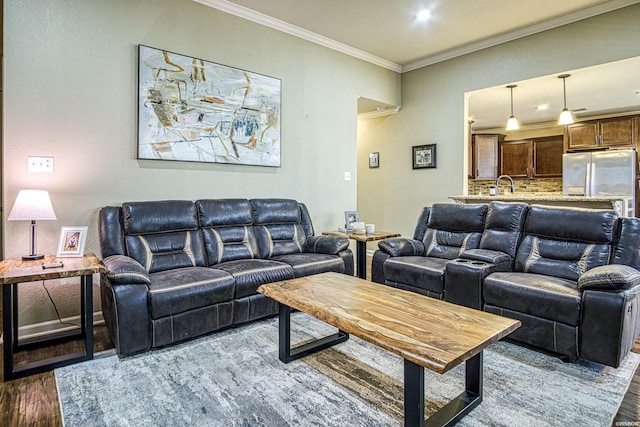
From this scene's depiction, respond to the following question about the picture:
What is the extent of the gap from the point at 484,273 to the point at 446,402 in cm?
119

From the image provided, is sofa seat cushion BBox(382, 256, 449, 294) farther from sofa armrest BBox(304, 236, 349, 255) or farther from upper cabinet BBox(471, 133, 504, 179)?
upper cabinet BBox(471, 133, 504, 179)

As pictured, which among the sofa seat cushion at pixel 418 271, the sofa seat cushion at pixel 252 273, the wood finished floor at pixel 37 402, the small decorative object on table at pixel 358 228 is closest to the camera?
the wood finished floor at pixel 37 402

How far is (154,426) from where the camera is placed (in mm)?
1677

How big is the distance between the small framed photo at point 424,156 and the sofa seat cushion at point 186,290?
348cm

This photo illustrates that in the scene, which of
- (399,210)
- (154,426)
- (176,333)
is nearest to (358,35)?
(399,210)

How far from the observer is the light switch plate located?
106 inches

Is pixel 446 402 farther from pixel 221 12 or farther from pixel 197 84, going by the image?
pixel 221 12

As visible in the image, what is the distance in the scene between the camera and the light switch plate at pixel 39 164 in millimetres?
2689

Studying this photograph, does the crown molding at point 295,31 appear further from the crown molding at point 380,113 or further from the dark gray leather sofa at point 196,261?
the dark gray leather sofa at point 196,261

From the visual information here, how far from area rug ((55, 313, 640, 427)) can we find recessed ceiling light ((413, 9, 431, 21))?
10.6 feet

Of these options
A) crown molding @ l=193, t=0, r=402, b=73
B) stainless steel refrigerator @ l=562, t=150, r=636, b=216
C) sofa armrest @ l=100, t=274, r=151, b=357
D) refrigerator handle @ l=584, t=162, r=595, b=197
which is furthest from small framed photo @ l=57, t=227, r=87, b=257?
refrigerator handle @ l=584, t=162, r=595, b=197

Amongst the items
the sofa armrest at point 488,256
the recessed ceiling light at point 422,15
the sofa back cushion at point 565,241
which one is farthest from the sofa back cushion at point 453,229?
the recessed ceiling light at point 422,15

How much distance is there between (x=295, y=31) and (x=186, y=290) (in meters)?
3.17

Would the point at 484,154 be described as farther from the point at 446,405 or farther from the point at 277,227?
the point at 446,405
